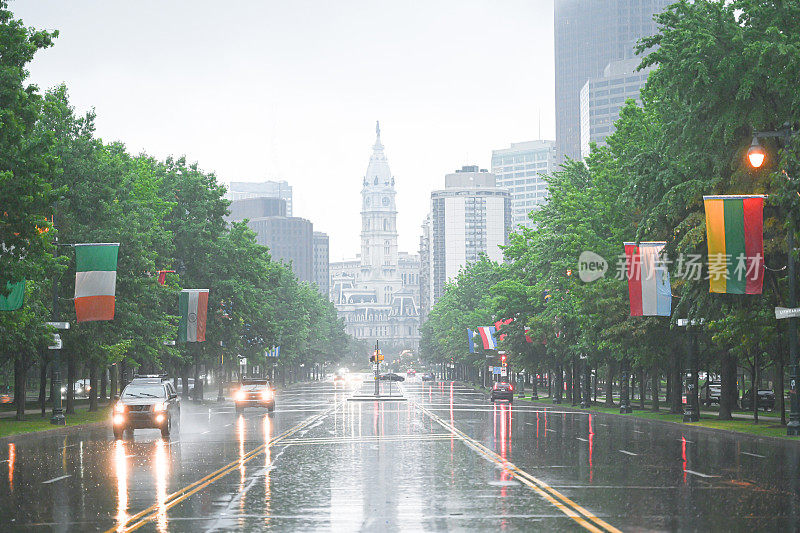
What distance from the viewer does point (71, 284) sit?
48062 millimetres

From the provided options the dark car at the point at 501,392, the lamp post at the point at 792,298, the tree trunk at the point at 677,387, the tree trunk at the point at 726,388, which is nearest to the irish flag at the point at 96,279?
the lamp post at the point at 792,298

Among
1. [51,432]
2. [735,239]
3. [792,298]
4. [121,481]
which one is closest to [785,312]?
[792,298]

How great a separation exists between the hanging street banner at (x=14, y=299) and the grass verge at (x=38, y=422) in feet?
19.4

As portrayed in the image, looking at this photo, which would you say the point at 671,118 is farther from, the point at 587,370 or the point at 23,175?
the point at 587,370

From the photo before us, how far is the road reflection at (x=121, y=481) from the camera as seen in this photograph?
49.9ft

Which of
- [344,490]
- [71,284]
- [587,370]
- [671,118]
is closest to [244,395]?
[71,284]

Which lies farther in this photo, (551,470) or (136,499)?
(551,470)

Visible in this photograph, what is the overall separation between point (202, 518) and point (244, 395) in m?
44.4

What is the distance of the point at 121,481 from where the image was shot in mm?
20375

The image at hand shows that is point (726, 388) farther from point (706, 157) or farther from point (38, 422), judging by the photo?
point (38, 422)

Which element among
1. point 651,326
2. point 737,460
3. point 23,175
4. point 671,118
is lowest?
point 737,460

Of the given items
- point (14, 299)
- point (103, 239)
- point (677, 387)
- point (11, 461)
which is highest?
point (103, 239)

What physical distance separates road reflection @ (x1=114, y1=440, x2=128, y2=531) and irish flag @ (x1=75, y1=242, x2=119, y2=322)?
836 cm

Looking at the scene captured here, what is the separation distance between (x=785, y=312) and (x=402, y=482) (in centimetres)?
1783
